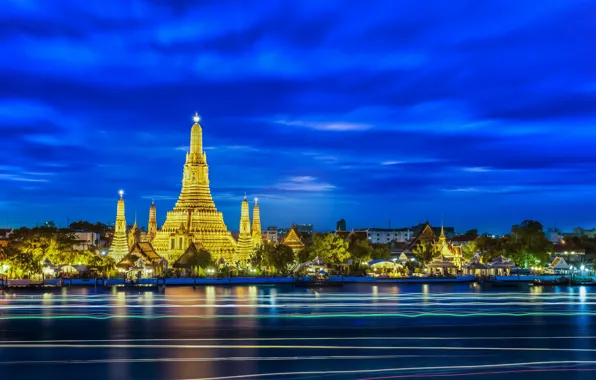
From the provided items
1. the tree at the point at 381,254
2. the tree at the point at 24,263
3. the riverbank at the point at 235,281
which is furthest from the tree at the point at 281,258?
the tree at the point at 24,263

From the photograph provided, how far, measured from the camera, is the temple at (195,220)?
244ft

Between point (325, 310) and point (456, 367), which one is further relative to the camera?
point (325, 310)

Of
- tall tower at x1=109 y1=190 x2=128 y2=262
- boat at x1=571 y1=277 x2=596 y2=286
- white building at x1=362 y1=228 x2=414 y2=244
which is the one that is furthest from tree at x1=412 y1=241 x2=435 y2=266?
white building at x1=362 y1=228 x2=414 y2=244

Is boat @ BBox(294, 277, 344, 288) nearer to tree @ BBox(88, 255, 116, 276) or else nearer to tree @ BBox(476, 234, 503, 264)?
tree @ BBox(88, 255, 116, 276)

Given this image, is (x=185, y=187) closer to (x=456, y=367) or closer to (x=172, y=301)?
(x=172, y=301)

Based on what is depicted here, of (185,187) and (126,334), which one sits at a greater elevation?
(185,187)

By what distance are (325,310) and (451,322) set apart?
23.5 ft

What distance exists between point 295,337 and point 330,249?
45.3 meters

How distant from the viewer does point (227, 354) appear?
24484 mm

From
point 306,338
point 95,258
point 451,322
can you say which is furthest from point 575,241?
point 306,338

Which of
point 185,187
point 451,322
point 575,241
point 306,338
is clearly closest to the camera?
point 306,338

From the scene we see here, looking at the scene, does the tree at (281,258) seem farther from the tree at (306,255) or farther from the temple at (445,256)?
the temple at (445,256)

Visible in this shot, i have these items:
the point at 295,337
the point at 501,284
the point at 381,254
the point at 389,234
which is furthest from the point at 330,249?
the point at 389,234

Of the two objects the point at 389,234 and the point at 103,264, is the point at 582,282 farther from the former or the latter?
the point at 389,234
